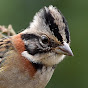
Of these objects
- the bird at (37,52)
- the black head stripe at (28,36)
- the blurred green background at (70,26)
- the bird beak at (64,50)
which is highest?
the blurred green background at (70,26)

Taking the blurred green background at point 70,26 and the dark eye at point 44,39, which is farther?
the blurred green background at point 70,26

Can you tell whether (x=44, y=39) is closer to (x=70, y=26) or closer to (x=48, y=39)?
(x=48, y=39)

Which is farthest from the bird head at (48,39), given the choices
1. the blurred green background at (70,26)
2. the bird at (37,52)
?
the blurred green background at (70,26)

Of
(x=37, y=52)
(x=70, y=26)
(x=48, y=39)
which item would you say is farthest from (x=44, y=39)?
(x=70, y=26)

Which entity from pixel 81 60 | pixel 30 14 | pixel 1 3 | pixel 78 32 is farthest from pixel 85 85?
pixel 1 3

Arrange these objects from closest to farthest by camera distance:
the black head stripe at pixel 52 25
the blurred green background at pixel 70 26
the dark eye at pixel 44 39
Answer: the black head stripe at pixel 52 25
the dark eye at pixel 44 39
the blurred green background at pixel 70 26

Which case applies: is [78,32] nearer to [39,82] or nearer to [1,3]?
[1,3]

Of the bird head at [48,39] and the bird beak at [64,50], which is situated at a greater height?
the bird head at [48,39]

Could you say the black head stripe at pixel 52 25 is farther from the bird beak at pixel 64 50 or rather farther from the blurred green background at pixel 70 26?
the blurred green background at pixel 70 26

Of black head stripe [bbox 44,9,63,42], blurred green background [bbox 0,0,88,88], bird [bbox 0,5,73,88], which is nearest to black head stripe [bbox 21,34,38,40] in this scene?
bird [bbox 0,5,73,88]
